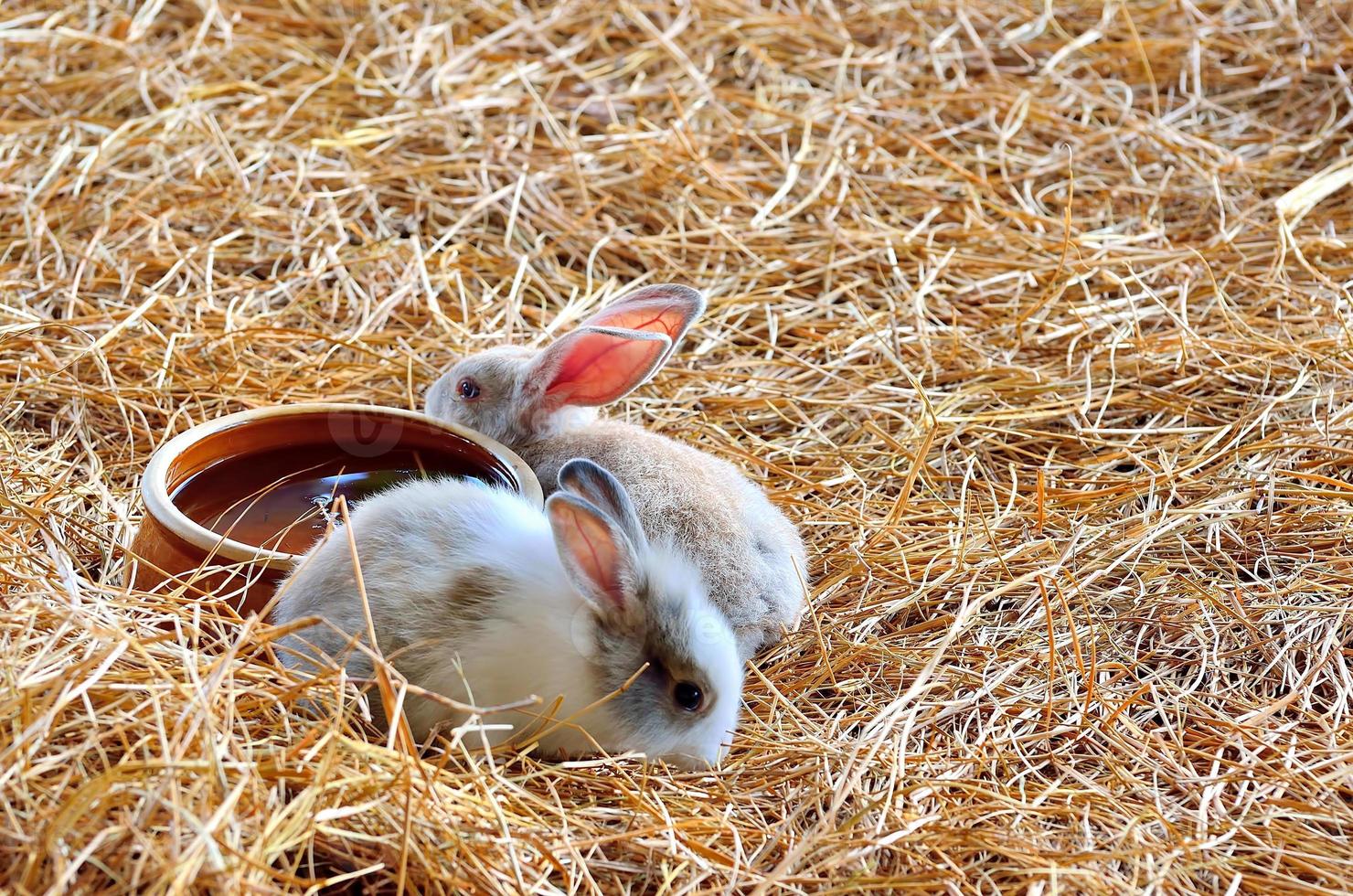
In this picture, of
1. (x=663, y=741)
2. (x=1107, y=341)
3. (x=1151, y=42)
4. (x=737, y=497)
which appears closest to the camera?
(x=663, y=741)

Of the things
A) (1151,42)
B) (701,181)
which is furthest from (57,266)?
(1151,42)

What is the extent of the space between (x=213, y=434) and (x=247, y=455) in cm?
10

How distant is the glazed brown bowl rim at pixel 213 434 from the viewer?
246 cm

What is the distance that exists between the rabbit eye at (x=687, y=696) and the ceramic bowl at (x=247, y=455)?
0.60m

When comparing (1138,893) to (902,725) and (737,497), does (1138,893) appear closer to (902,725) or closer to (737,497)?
(902,725)

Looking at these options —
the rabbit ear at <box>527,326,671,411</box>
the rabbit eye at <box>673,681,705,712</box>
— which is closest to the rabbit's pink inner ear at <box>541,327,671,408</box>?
the rabbit ear at <box>527,326,671,411</box>

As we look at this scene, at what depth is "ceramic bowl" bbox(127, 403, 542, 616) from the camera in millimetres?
2467

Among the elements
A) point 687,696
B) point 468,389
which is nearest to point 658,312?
point 468,389

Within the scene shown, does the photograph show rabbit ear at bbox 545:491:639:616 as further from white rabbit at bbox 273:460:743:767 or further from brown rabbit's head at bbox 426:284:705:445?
brown rabbit's head at bbox 426:284:705:445

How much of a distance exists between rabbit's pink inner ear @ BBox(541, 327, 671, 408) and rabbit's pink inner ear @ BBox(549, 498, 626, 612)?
0.83 m

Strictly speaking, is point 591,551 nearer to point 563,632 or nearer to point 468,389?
point 563,632

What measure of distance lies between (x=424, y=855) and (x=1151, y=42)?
441cm

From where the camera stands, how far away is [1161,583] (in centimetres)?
286

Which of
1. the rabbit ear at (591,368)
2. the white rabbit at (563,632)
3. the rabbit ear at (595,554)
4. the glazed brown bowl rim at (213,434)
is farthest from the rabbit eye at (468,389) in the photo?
the rabbit ear at (595,554)
